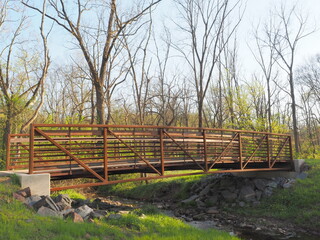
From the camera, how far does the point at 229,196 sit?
14.3 meters

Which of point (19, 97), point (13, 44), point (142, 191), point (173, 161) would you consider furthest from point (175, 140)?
point (13, 44)

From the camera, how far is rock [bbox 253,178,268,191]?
14234 millimetres

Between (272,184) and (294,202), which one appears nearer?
(294,202)

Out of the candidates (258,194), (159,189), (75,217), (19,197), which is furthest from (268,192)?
(19,197)

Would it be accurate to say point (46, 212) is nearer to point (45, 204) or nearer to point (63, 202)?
point (45, 204)

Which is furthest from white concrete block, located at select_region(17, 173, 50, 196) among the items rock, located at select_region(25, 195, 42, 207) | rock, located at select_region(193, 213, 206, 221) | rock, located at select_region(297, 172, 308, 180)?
rock, located at select_region(297, 172, 308, 180)

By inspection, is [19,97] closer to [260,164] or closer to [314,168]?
[260,164]

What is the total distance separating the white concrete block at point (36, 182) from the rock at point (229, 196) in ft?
32.3

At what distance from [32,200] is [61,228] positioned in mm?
1564

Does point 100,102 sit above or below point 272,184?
above

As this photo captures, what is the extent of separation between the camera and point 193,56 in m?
23.2

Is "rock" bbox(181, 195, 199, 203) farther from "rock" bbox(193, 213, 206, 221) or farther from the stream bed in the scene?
the stream bed

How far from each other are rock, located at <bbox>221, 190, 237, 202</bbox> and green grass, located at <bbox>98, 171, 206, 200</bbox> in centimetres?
234

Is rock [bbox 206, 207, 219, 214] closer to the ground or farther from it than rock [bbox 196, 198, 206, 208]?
closer to the ground
